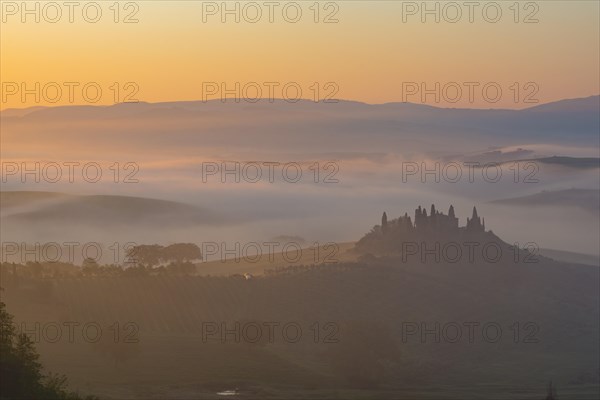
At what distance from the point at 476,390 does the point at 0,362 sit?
122002 millimetres

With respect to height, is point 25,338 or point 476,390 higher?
point 25,338

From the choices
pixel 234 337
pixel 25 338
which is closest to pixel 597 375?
pixel 234 337

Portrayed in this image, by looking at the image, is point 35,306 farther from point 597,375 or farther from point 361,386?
point 597,375

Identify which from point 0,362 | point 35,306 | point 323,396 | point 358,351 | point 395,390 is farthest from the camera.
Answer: point 35,306

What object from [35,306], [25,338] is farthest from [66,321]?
[25,338]

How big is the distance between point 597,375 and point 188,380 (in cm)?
7710

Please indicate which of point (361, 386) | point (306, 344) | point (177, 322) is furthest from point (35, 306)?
point (361, 386)

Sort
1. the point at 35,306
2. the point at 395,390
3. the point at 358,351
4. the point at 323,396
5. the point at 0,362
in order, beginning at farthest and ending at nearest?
the point at 35,306 → the point at 358,351 → the point at 395,390 → the point at 323,396 → the point at 0,362

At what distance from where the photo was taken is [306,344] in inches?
7643

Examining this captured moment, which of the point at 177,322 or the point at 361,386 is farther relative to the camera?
the point at 177,322

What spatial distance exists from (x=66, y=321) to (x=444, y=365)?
2614 inches

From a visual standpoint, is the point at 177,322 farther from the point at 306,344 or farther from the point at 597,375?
the point at 597,375

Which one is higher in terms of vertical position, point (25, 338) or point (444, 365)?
point (25, 338)

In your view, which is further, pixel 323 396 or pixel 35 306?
pixel 35 306
